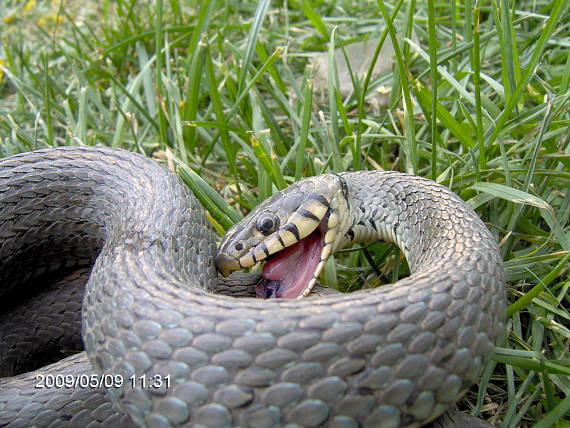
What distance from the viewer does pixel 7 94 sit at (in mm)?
5902

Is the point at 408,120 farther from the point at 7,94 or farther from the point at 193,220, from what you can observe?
the point at 7,94

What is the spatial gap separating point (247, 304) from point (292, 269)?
1.08 m

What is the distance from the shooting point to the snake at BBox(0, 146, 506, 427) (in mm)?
1928

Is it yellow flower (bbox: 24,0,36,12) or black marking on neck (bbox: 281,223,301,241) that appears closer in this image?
black marking on neck (bbox: 281,223,301,241)

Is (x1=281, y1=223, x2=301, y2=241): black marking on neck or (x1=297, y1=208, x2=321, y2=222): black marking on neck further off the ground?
(x1=297, y1=208, x2=321, y2=222): black marking on neck

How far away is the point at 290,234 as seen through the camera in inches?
124

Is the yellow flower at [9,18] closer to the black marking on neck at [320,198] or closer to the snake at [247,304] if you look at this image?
the snake at [247,304]

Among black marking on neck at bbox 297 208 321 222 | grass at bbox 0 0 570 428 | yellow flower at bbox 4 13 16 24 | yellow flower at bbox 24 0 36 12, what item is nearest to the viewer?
grass at bbox 0 0 570 428

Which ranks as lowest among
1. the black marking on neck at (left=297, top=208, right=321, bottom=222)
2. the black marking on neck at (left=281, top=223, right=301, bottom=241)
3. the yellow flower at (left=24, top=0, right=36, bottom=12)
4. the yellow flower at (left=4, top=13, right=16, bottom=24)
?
the black marking on neck at (left=281, top=223, right=301, bottom=241)

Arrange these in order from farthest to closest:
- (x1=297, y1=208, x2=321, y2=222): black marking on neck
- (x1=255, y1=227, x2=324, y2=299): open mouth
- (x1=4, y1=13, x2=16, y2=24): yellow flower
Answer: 1. (x1=4, y1=13, x2=16, y2=24): yellow flower
2. (x1=297, y1=208, x2=321, y2=222): black marking on neck
3. (x1=255, y1=227, x2=324, y2=299): open mouth
